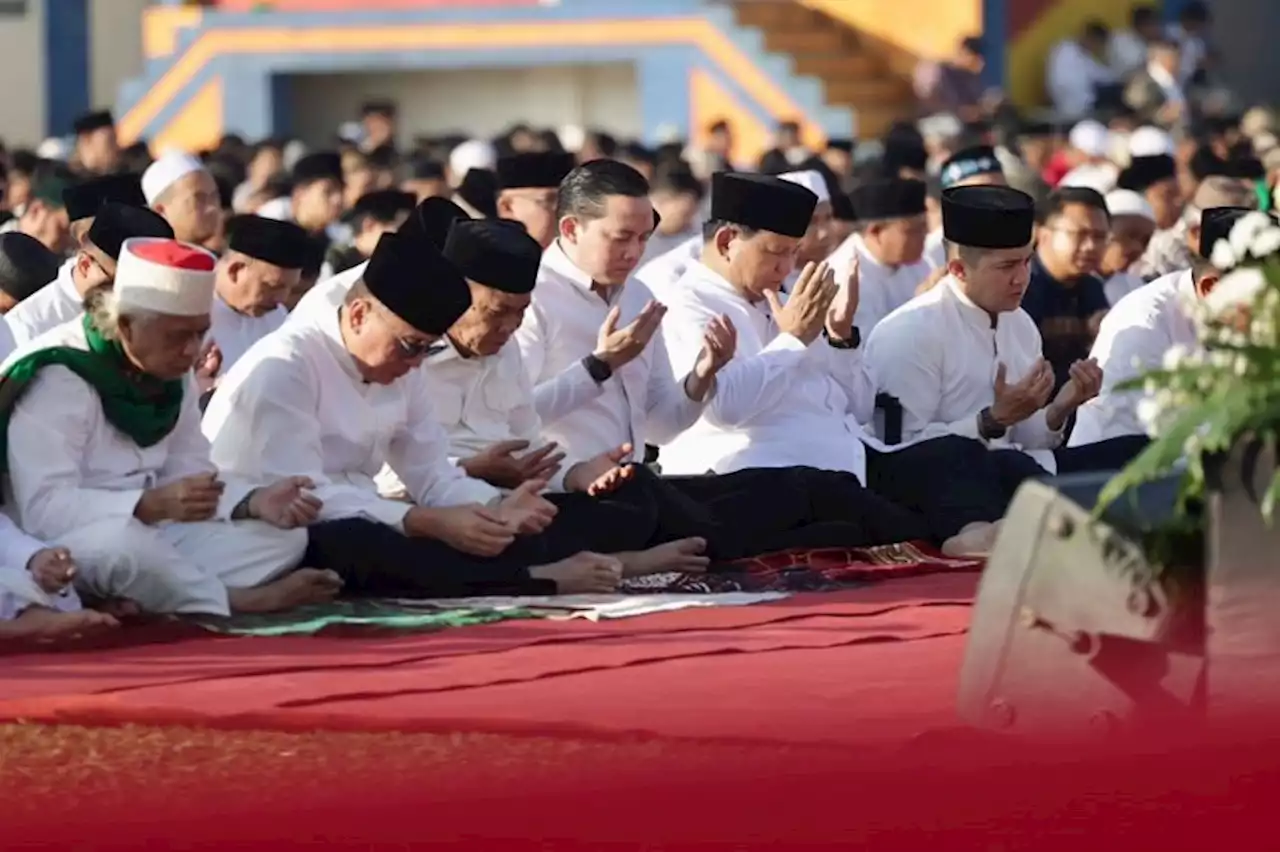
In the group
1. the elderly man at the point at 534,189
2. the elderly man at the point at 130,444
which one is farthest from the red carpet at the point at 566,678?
the elderly man at the point at 534,189

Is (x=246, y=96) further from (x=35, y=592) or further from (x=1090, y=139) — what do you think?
(x=35, y=592)

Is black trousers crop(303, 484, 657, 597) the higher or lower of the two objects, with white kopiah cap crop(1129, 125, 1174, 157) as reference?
lower

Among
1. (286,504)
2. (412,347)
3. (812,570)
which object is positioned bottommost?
(812,570)

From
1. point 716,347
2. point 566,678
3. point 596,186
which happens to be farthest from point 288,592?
point 596,186

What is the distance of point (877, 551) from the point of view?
7.53m

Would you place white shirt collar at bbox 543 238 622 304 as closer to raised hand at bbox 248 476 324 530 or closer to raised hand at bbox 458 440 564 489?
raised hand at bbox 458 440 564 489

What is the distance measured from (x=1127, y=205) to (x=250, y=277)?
13.0 ft

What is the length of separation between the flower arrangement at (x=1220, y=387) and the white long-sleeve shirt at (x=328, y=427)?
271 centimetres

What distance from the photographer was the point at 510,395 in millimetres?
7281

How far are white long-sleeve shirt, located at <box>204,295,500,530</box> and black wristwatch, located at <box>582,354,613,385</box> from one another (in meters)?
0.50

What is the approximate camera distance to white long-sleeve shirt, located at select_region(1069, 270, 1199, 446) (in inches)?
329

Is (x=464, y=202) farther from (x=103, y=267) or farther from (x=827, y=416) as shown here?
(x=103, y=267)

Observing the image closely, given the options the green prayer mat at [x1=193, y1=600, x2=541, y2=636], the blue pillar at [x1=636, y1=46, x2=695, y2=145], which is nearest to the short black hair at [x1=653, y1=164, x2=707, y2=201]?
the green prayer mat at [x1=193, y1=600, x2=541, y2=636]

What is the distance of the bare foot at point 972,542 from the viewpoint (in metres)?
7.51
